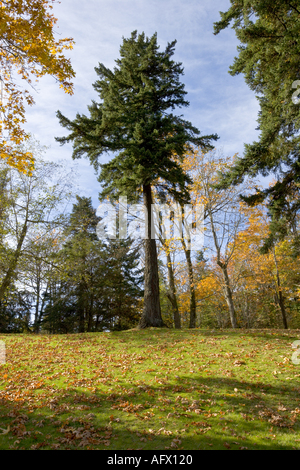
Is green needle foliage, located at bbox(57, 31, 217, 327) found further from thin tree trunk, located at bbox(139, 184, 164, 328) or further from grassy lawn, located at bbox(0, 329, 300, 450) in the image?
grassy lawn, located at bbox(0, 329, 300, 450)

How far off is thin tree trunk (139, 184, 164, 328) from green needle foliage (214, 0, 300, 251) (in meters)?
5.45

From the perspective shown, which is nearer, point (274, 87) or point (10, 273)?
point (274, 87)

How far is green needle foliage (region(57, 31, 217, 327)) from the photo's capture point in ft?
37.0

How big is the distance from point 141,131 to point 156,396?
9353 mm

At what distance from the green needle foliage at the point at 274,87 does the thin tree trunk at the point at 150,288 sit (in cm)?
545

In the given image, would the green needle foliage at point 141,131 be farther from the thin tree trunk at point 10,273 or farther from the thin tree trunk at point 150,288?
the thin tree trunk at point 10,273

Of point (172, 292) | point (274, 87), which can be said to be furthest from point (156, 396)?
point (172, 292)

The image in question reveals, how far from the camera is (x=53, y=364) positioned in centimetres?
784

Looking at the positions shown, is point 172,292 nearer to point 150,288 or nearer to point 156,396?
point 150,288

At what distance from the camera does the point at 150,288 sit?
39.7ft

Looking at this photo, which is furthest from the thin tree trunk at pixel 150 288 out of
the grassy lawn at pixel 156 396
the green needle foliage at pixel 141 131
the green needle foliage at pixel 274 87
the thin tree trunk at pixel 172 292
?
the green needle foliage at pixel 274 87
